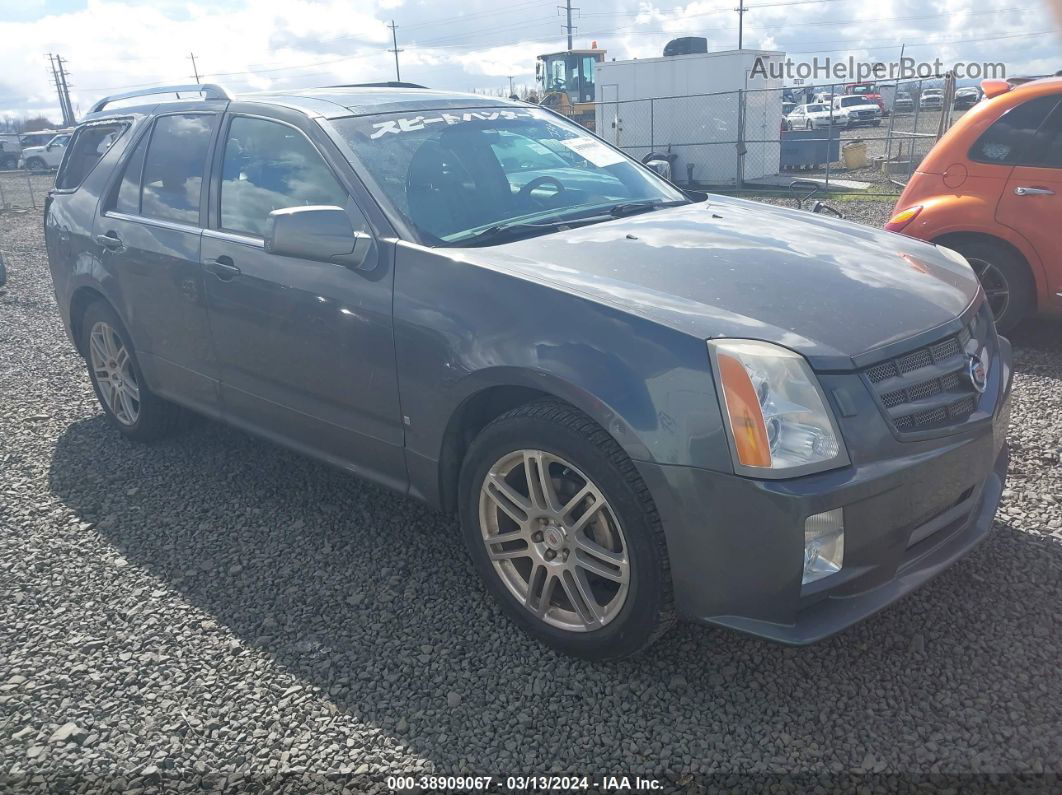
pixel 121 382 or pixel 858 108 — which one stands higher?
pixel 858 108

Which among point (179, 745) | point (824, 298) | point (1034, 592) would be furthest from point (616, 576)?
point (1034, 592)

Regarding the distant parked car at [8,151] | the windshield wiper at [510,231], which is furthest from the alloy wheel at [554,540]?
the distant parked car at [8,151]

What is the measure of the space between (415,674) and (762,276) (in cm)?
174

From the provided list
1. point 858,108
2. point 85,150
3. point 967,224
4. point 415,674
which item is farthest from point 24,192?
point 858,108

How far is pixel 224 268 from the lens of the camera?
3.79 metres

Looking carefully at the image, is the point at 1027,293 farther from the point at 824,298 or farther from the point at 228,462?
the point at 228,462

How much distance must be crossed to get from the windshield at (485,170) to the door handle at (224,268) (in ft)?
2.52

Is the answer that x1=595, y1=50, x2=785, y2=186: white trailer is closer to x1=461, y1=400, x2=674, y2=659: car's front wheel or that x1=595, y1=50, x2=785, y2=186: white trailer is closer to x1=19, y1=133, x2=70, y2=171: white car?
x1=461, y1=400, x2=674, y2=659: car's front wheel

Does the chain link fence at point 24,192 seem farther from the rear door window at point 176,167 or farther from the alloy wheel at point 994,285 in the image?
the alloy wheel at point 994,285

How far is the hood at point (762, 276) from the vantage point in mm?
2537

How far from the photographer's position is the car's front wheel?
100 inches

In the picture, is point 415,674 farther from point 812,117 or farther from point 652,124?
point 812,117

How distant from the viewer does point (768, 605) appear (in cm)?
242

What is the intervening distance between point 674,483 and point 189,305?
8.73 ft
